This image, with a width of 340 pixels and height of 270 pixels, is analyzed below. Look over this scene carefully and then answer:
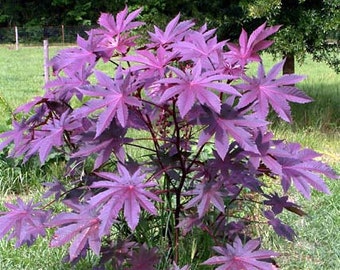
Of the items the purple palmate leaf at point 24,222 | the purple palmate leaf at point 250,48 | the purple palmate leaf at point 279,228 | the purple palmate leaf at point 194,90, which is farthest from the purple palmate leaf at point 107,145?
the purple palmate leaf at point 279,228

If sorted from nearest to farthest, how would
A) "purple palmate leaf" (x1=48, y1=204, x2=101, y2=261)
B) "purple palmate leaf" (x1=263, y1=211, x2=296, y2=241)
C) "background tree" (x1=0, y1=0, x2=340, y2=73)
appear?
1. "purple palmate leaf" (x1=48, y1=204, x2=101, y2=261)
2. "purple palmate leaf" (x1=263, y1=211, x2=296, y2=241)
3. "background tree" (x1=0, y1=0, x2=340, y2=73)

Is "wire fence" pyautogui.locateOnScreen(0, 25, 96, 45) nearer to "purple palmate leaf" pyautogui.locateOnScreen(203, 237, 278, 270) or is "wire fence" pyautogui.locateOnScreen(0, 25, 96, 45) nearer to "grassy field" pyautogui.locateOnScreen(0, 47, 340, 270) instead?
"grassy field" pyautogui.locateOnScreen(0, 47, 340, 270)

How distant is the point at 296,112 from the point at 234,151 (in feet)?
20.5

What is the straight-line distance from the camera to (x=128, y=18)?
90.7 inches

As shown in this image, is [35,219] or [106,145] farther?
[35,219]

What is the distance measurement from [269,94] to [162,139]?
435mm

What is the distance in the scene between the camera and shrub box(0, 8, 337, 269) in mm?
1817

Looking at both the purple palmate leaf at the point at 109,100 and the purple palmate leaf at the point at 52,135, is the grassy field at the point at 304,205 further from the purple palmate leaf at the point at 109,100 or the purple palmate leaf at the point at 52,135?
the purple palmate leaf at the point at 109,100

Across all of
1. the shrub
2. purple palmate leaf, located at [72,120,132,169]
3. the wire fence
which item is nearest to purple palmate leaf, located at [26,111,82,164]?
the shrub

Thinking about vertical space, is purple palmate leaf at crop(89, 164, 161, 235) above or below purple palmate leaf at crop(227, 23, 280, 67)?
below

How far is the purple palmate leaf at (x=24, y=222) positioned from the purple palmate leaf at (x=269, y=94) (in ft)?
3.08

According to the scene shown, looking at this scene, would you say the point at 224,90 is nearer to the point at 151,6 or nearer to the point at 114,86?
the point at 114,86

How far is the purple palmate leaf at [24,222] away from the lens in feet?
7.13

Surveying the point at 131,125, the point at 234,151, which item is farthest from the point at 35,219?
the point at 234,151
